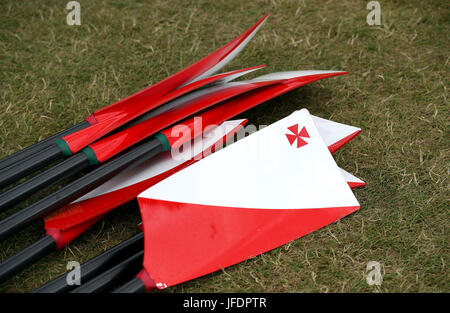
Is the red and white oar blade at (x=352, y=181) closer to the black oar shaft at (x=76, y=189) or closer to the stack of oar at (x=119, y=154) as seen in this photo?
Answer: the stack of oar at (x=119, y=154)

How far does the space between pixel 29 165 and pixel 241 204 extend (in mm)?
712

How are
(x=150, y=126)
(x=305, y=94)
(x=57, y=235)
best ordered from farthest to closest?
1. (x=305, y=94)
2. (x=150, y=126)
3. (x=57, y=235)

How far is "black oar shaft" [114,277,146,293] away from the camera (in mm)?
1367

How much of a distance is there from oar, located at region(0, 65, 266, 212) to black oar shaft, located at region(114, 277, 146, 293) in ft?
1.45

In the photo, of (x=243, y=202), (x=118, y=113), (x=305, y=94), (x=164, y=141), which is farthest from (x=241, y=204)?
(x=305, y=94)

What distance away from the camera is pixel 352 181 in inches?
69.7

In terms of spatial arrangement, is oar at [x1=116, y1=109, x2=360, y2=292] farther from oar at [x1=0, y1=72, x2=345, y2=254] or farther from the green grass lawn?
oar at [x1=0, y1=72, x2=345, y2=254]

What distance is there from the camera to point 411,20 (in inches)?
101

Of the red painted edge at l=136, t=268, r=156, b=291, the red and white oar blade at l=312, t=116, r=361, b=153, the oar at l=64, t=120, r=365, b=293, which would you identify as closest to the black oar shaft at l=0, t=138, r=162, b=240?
the oar at l=64, t=120, r=365, b=293

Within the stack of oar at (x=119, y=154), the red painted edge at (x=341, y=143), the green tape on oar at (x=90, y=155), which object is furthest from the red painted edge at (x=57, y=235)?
the red painted edge at (x=341, y=143)

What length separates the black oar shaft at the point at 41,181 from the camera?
1.51 metres

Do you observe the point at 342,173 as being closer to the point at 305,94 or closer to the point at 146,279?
the point at 305,94

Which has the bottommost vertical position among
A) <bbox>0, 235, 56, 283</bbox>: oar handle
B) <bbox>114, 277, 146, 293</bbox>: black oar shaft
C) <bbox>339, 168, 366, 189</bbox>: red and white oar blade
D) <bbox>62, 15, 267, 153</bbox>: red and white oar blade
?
<bbox>114, 277, 146, 293</bbox>: black oar shaft
